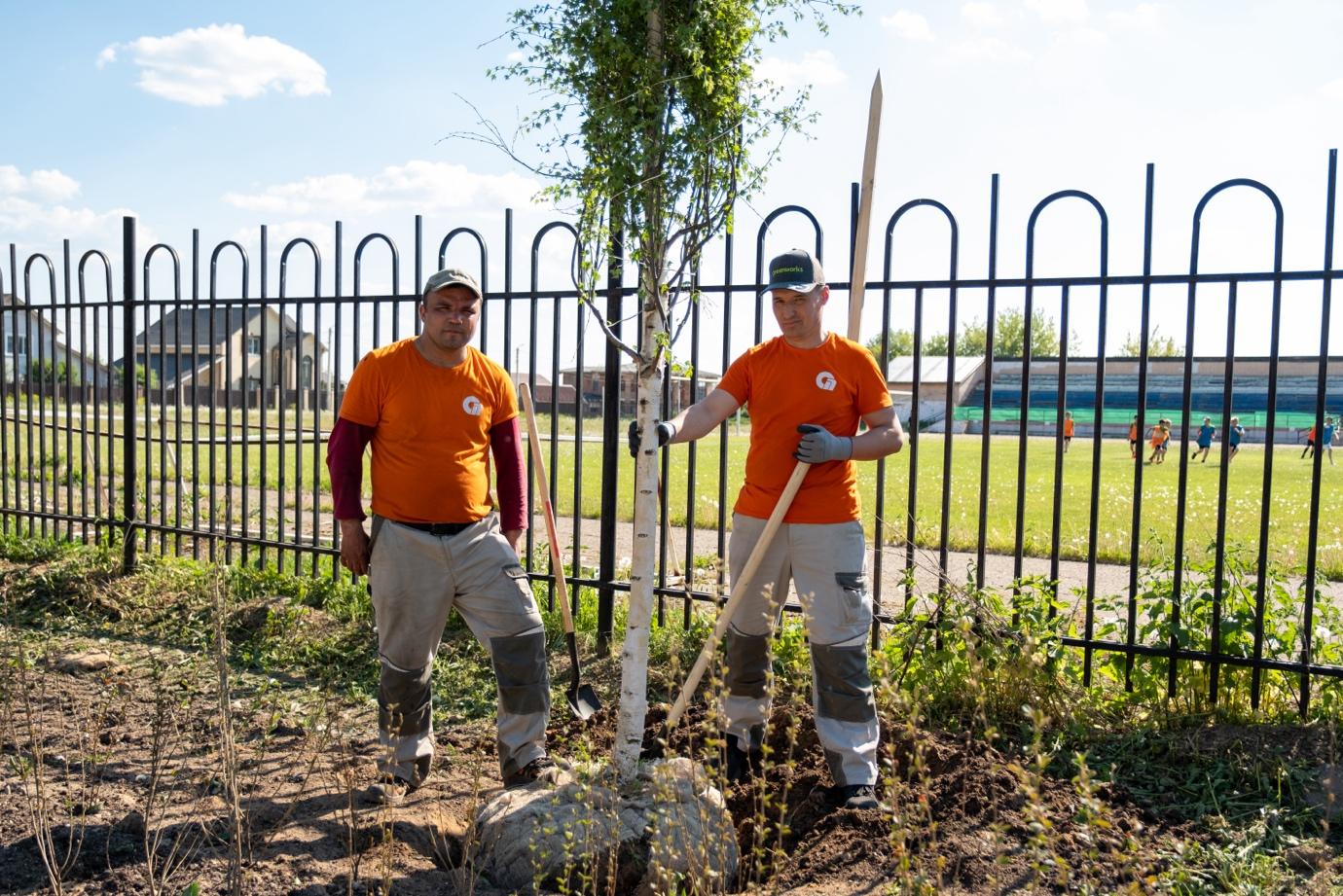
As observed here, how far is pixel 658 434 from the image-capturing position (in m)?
3.52

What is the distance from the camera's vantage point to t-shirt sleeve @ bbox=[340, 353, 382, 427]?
3572mm

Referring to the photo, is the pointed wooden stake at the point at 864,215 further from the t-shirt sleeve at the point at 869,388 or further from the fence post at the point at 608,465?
the fence post at the point at 608,465

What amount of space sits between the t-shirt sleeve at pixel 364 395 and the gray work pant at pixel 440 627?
15.0 inches

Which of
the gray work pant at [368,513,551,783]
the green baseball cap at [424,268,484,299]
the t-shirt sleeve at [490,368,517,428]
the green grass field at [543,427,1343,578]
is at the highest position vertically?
the green baseball cap at [424,268,484,299]

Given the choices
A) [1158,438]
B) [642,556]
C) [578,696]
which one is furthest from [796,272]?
[1158,438]

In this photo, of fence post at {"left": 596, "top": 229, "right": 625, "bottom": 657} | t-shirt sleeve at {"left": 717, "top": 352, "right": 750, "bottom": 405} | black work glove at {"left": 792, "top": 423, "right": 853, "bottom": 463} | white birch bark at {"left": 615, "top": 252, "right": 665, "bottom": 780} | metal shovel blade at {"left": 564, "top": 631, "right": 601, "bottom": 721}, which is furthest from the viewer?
fence post at {"left": 596, "top": 229, "right": 625, "bottom": 657}

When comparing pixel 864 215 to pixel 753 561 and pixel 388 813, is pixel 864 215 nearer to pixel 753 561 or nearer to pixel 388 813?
pixel 753 561

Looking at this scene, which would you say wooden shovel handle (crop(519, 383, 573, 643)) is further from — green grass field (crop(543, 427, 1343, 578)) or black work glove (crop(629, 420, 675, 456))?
green grass field (crop(543, 427, 1343, 578))

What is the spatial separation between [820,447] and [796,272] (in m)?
0.60

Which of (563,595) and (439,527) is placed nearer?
(439,527)

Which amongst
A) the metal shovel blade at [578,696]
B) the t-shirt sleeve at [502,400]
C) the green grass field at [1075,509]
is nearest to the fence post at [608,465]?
the green grass field at [1075,509]

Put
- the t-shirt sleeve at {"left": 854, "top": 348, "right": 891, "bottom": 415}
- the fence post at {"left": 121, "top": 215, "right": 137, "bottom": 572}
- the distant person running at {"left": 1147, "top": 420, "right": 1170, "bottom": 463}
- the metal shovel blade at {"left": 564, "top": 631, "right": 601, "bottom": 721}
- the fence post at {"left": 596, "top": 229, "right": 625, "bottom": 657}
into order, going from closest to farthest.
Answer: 1. the t-shirt sleeve at {"left": 854, "top": 348, "right": 891, "bottom": 415}
2. the metal shovel blade at {"left": 564, "top": 631, "right": 601, "bottom": 721}
3. the fence post at {"left": 596, "top": 229, "right": 625, "bottom": 657}
4. the fence post at {"left": 121, "top": 215, "right": 137, "bottom": 572}
5. the distant person running at {"left": 1147, "top": 420, "right": 1170, "bottom": 463}

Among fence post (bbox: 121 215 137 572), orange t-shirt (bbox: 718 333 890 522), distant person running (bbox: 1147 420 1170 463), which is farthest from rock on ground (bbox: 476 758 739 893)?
distant person running (bbox: 1147 420 1170 463)

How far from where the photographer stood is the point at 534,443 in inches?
169
